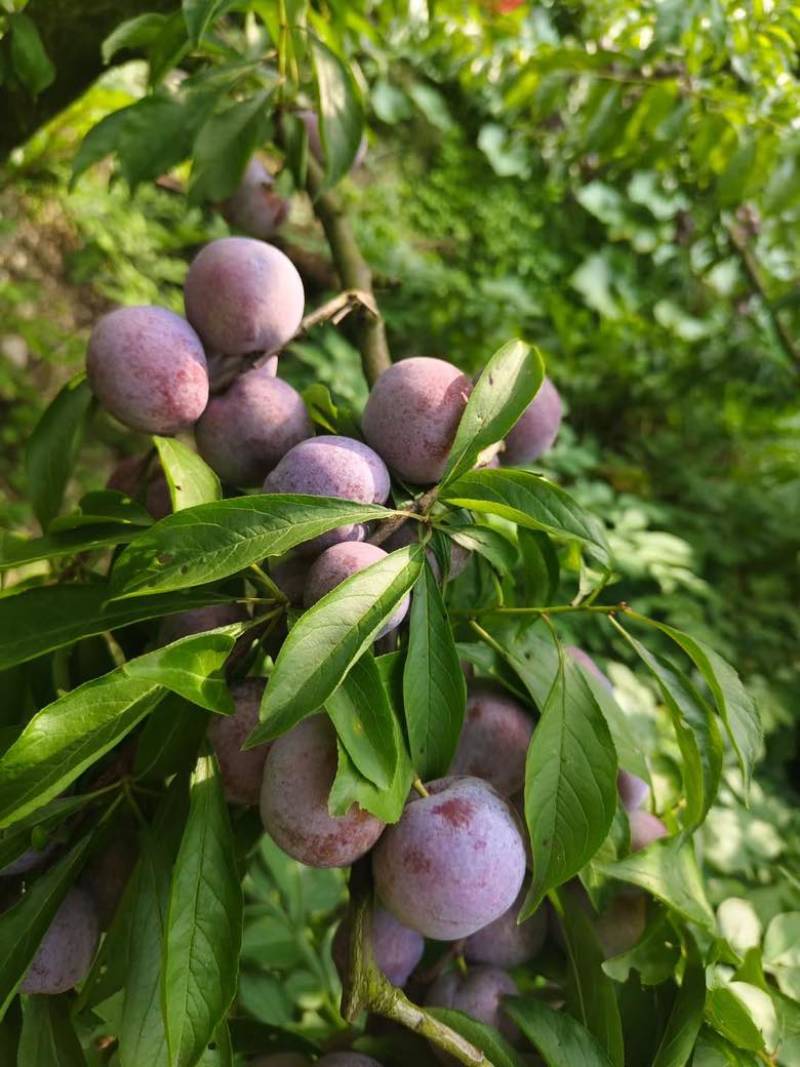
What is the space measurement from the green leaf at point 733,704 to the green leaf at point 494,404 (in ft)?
0.57

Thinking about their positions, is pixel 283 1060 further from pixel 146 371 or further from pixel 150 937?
pixel 146 371

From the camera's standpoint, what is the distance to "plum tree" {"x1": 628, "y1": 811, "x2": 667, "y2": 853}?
68 centimetres

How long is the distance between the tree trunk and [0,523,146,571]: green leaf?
1.76ft

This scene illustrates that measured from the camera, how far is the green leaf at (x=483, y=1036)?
55 centimetres

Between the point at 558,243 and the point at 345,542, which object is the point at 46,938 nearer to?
the point at 345,542

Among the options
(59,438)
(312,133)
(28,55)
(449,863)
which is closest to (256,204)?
(312,133)

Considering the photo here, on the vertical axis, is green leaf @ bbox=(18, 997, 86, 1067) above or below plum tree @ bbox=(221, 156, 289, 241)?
below

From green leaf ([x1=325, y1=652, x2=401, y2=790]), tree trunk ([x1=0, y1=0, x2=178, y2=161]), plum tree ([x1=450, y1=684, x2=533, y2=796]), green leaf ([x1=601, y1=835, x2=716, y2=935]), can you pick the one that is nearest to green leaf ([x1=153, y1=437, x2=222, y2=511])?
green leaf ([x1=325, y1=652, x2=401, y2=790])

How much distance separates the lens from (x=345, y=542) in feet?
1.73

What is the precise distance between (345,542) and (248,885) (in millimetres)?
723

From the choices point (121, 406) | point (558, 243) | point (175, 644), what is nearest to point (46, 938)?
point (175, 644)

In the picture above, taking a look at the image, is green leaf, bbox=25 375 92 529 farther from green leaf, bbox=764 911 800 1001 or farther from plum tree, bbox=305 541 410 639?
green leaf, bbox=764 911 800 1001

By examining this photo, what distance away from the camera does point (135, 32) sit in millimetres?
765

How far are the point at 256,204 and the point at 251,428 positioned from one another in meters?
0.41
